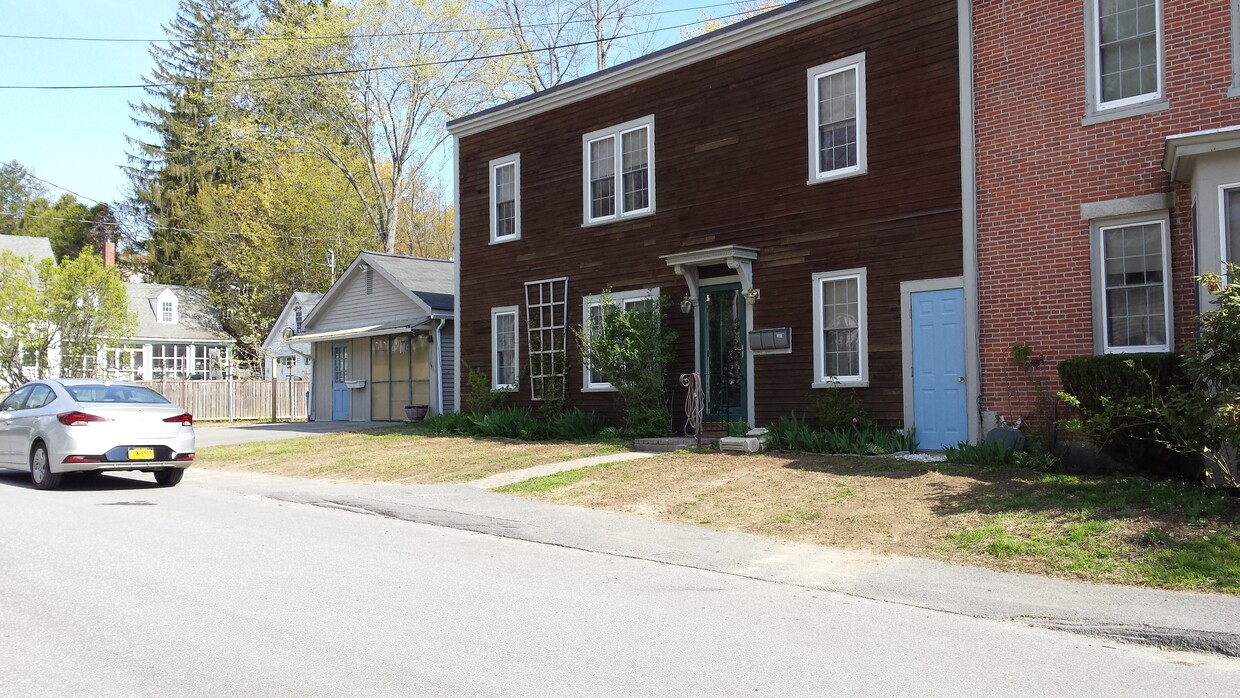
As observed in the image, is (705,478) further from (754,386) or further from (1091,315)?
(1091,315)

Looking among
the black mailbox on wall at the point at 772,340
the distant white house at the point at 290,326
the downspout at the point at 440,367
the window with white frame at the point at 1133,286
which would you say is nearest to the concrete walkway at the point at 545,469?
the black mailbox on wall at the point at 772,340

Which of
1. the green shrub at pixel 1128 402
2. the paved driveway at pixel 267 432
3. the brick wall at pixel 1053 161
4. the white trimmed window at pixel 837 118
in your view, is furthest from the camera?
the paved driveway at pixel 267 432

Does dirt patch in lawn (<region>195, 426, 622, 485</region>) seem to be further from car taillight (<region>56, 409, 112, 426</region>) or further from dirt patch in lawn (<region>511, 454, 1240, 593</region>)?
car taillight (<region>56, 409, 112, 426</region>)

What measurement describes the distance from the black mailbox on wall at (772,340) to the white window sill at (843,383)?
803 millimetres

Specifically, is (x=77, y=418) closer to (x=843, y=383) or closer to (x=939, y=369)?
(x=843, y=383)

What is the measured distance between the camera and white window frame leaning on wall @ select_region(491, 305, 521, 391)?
20.7 m

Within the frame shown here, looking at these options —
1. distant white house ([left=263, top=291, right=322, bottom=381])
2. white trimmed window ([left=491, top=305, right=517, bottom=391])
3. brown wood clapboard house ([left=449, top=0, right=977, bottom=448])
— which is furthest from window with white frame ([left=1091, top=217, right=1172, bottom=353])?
distant white house ([left=263, top=291, right=322, bottom=381])

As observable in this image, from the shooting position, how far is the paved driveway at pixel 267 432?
2319 centimetres

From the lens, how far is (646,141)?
59.4 feet

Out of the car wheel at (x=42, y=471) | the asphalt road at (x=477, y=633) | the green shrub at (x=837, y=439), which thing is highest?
the green shrub at (x=837, y=439)

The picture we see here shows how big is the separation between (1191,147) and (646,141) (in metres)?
9.78

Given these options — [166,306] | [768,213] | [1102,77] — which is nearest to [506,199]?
[768,213]

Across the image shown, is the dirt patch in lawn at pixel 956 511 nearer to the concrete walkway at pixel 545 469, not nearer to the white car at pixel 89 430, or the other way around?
the concrete walkway at pixel 545 469

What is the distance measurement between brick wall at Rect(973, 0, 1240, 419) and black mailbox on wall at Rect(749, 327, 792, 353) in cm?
318
